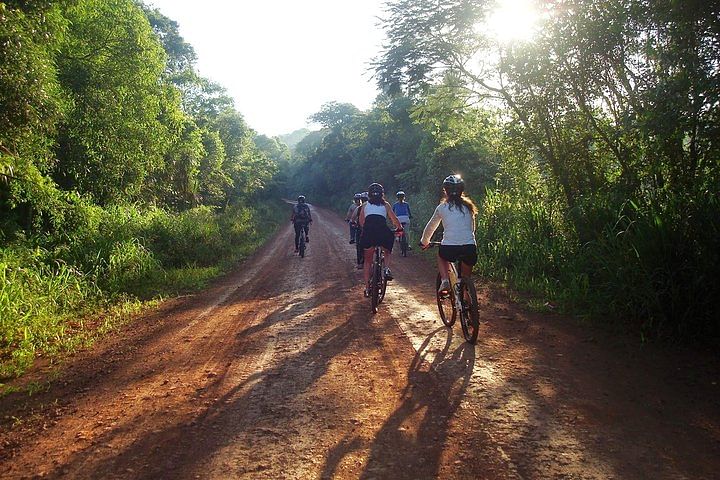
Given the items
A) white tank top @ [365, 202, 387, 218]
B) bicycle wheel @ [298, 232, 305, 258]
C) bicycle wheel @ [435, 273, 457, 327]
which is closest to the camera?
bicycle wheel @ [435, 273, 457, 327]

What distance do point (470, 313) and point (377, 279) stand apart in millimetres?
1998

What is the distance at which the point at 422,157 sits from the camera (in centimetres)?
2431

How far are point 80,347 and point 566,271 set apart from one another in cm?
724

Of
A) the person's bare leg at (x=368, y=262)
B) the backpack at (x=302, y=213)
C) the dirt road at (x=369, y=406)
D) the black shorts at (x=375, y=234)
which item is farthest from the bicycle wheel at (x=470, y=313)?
the backpack at (x=302, y=213)

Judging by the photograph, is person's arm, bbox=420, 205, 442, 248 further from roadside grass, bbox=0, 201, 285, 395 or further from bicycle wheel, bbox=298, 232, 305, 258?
bicycle wheel, bbox=298, 232, 305, 258

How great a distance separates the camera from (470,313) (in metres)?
5.42

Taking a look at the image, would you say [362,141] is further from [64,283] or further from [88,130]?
[64,283]

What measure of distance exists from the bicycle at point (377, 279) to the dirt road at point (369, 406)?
1.69ft

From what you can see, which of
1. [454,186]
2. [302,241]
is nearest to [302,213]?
[302,241]

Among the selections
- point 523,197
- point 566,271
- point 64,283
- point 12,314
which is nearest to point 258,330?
point 12,314

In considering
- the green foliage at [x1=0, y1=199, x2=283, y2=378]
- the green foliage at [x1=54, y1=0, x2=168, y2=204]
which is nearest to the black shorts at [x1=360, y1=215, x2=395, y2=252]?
the green foliage at [x1=0, y1=199, x2=283, y2=378]

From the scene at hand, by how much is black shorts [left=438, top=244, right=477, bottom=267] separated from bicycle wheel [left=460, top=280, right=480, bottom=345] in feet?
0.88

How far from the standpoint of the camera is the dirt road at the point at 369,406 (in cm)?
297

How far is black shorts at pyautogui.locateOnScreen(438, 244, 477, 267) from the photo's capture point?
5613 millimetres
